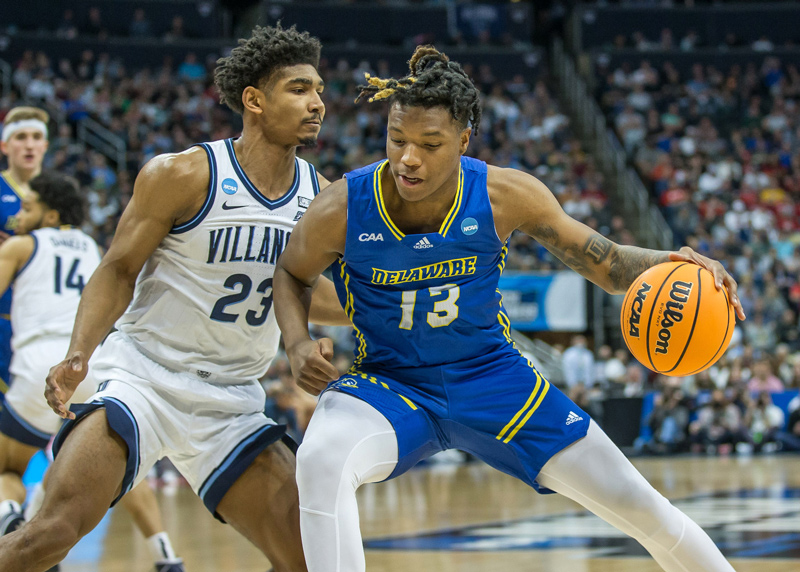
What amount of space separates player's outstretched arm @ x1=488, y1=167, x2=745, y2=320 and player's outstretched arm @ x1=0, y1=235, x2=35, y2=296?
2.85 metres

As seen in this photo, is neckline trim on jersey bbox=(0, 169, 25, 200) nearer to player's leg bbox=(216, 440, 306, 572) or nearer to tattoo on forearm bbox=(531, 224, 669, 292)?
player's leg bbox=(216, 440, 306, 572)

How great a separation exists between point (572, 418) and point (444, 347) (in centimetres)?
46

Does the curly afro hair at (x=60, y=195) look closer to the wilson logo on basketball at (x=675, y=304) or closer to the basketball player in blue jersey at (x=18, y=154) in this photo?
the basketball player in blue jersey at (x=18, y=154)

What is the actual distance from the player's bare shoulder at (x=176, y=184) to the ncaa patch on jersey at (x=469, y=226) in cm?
96

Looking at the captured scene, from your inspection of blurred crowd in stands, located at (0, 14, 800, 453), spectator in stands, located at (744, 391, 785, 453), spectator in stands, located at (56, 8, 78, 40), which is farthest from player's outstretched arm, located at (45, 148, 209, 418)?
spectator in stands, located at (56, 8, 78, 40)

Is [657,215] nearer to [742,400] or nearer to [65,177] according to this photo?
[742,400]

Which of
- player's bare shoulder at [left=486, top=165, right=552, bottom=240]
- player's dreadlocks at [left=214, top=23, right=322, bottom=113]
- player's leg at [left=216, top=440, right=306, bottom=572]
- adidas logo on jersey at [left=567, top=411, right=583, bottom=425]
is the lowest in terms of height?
player's leg at [left=216, top=440, right=306, bottom=572]

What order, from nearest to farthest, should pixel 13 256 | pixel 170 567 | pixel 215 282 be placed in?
pixel 215 282
pixel 170 567
pixel 13 256

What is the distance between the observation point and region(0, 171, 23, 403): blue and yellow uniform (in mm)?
5578

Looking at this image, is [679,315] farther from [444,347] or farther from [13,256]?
[13,256]

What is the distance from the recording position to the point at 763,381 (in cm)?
1359

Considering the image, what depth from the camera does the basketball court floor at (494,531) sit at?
5168 mm

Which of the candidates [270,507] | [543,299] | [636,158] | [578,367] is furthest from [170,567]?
[636,158]

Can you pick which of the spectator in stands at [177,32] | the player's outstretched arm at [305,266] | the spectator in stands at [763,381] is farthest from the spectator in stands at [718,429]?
the spectator in stands at [177,32]
